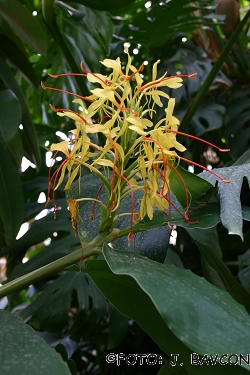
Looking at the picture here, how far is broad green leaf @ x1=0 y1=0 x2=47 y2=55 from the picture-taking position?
804mm

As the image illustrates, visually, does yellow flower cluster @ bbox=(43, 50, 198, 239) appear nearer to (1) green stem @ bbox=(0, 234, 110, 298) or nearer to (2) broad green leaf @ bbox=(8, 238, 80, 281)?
(1) green stem @ bbox=(0, 234, 110, 298)

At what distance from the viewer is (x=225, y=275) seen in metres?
0.54

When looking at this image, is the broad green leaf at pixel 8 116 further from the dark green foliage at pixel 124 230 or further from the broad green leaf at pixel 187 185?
the broad green leaf at pixel 187 185

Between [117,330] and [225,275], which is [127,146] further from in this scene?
[117,330]

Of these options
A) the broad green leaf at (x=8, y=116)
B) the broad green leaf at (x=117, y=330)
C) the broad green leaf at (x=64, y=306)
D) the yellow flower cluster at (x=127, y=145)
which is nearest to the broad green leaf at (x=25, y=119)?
the broad green leaf at (x=8, y=116)

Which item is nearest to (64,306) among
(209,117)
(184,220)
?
(184,220)

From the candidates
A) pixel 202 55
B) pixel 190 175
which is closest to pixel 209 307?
pixel 190 175

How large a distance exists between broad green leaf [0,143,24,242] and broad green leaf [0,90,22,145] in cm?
14

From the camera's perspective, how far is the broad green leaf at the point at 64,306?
2.62 ft

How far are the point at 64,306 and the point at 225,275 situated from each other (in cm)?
39

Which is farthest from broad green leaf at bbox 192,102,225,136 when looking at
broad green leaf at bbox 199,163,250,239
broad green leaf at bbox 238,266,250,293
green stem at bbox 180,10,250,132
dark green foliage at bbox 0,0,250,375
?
broad green leaf at bbox 199,163,250,239

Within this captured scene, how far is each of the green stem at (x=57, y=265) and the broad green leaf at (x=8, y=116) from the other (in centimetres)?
34

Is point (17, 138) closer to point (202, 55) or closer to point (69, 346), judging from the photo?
point (69, 346)

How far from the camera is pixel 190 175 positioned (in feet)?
1.45
